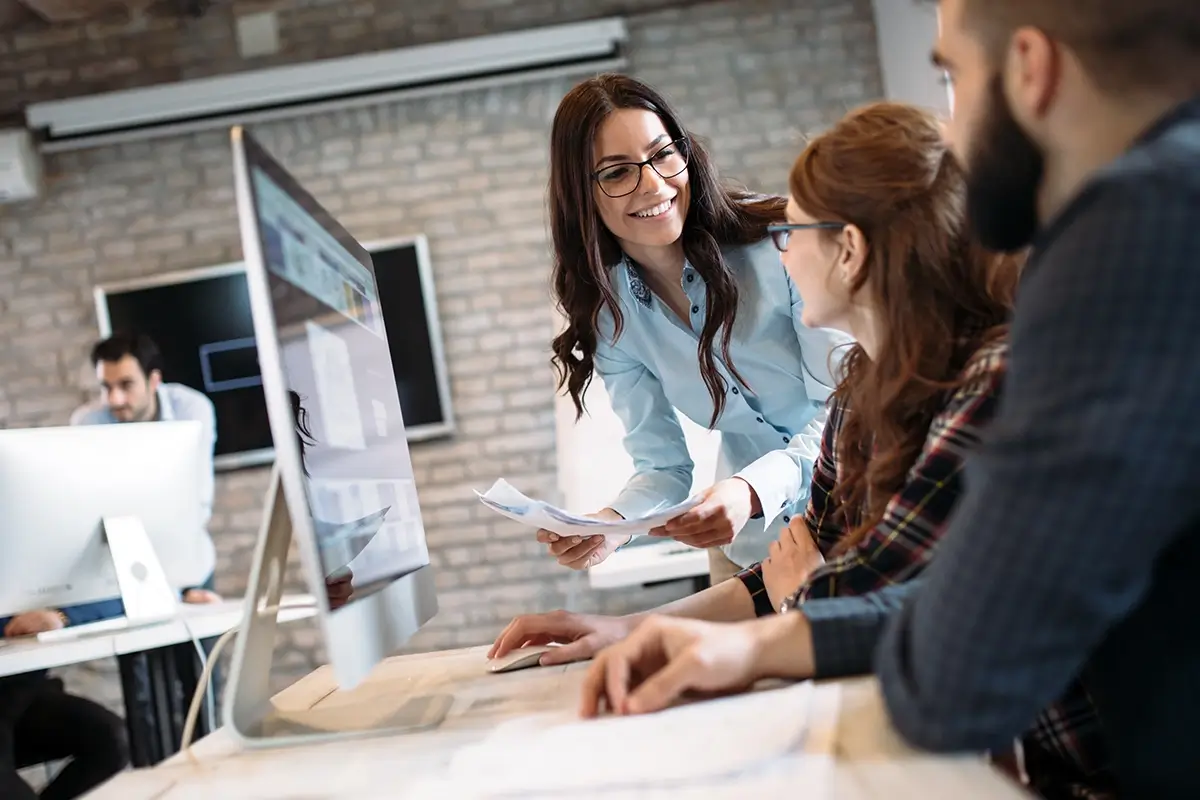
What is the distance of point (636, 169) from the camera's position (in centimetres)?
181

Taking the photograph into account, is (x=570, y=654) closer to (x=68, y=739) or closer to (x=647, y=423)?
(x=647, y=423)

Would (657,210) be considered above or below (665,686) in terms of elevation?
above

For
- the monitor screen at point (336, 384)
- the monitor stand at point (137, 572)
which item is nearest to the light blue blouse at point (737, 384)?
the monitor screen at point (336, 384)

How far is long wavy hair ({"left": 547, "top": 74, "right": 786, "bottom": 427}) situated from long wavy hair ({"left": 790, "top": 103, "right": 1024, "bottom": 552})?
0.75 m

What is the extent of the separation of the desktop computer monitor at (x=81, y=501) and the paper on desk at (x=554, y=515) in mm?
1298

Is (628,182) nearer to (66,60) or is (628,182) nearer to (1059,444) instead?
(1059,444)

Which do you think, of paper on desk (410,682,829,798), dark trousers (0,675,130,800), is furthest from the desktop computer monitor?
paper on desk (410,682,829,798)

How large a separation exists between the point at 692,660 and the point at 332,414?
48 centimetres

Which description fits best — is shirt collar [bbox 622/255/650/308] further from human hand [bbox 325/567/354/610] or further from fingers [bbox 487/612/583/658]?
human hand [bbox 325/567/354/610]

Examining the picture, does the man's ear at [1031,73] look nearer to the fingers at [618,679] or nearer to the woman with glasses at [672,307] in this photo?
the fingers at [618,679]

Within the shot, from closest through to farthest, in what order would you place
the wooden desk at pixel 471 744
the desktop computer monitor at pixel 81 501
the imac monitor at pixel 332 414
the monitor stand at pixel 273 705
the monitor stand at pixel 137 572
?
the wooden desk at pixel 471 744
the imac monitor at pixel 332 414
the monitor stand at pixel 273 705
the desktop computer monitor at pixel 81 501
the monitor stand at pixel 137 572

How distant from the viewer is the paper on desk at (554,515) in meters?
1.21

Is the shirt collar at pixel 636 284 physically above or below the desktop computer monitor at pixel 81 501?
above

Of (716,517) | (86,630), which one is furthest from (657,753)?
(86,630)
